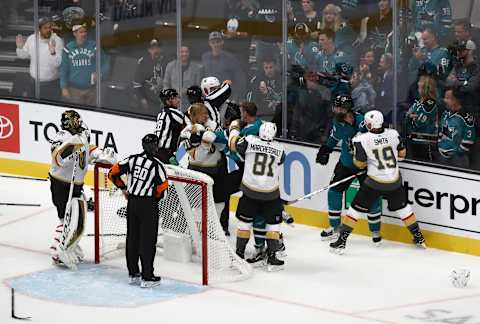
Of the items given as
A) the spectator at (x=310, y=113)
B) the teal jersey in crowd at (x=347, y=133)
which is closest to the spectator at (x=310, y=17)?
the spectator at (x=310, y=113)

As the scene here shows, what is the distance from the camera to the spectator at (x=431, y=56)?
37.3 feet

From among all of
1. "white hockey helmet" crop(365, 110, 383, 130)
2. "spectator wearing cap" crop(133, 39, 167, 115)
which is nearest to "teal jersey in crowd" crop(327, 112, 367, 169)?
"white hockey helmet" crop(365, 110, 383, 130)

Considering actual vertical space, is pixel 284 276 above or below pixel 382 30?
below

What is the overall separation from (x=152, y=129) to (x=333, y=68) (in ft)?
6.70

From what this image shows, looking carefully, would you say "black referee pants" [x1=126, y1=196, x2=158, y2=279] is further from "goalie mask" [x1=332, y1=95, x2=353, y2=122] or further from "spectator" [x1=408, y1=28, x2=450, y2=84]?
"spectator" [x1=408, y1=28, x2=450, y2=84]

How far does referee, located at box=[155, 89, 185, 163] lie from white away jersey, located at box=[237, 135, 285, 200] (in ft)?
3.47

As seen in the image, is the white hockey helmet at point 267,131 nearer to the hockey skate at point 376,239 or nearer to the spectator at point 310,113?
the hockey skate at point 376,239

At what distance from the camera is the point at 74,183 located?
10.8 meters

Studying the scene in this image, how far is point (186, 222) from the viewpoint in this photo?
1102 cm

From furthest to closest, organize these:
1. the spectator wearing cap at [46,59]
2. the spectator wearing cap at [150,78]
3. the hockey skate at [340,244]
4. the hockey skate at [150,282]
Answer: the spectator wearing cap at [46,59], the spectator wearing cap at [150,78], the hockey skate at [340,244], the hockey skate at [150,282]

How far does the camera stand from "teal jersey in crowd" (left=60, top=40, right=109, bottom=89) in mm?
13984

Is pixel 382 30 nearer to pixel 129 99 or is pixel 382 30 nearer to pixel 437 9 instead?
pixel 437 9

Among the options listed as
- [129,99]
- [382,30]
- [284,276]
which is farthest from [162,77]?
[284,276]

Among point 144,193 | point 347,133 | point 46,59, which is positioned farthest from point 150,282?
point 46,59
